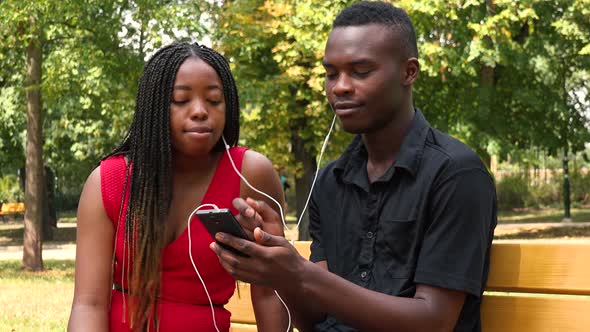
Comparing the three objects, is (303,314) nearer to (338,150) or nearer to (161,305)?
(161,305)

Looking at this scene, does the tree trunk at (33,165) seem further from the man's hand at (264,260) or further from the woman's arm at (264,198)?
the man's hand at (264,260)

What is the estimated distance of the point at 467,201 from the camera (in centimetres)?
259

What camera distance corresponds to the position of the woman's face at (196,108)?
9.66ft

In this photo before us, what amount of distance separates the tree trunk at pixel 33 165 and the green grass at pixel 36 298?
0.43 meters

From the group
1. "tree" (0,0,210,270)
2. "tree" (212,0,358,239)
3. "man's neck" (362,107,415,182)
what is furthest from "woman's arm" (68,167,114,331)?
"tree" (212,0,358,239)

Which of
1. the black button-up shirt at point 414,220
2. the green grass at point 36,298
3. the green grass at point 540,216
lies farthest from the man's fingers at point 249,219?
the green grass at point 540,216

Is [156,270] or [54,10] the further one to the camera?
[54,10]

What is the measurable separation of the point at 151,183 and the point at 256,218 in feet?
2.65

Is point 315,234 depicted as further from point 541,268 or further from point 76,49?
point 76,49

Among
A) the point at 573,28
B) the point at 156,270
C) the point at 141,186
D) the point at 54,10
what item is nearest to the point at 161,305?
the point at 156,270

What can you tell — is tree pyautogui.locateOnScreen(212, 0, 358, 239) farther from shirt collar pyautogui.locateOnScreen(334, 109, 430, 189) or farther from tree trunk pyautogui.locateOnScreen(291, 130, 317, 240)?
shirt collar pyautogui.locateOnScreen(334, 109, 430, 189)

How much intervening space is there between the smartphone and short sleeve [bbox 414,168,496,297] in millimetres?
626

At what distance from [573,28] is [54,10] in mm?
12222

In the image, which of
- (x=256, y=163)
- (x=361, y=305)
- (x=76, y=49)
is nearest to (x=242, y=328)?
(x=256, y=163)
